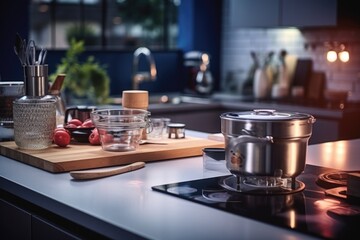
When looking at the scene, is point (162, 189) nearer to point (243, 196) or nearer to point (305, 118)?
point (243, 196)

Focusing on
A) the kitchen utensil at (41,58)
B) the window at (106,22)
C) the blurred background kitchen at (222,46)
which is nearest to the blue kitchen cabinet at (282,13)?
the blurred background kitchen at (222,46)

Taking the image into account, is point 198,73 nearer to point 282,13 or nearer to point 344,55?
point 282,13

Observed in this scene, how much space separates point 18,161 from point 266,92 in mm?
3218

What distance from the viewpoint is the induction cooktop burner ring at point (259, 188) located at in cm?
148

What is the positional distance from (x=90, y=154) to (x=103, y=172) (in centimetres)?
21

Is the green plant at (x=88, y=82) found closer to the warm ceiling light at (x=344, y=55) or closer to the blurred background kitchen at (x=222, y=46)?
the blurred background kitchen at (x=222, y=46)

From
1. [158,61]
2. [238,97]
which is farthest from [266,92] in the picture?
[158,61]

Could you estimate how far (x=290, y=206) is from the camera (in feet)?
4.47

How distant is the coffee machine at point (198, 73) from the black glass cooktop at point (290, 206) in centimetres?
360

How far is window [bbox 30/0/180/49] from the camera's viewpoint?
17.9 ft

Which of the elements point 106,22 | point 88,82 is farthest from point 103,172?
point 106,22

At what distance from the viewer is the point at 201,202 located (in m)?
1.39

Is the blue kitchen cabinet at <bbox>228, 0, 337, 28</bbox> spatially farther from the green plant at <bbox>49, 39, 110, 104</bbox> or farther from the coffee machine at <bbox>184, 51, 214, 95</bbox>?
the green plant at <bbox>49, 39, 110, 104</bbox>

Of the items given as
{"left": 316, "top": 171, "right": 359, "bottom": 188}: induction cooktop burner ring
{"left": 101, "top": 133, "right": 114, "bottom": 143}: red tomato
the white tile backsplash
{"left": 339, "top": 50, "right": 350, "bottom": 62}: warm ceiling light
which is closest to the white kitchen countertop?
{"left": 101, "top": 133, "right": 114, "bottom": 143}: red tomato
